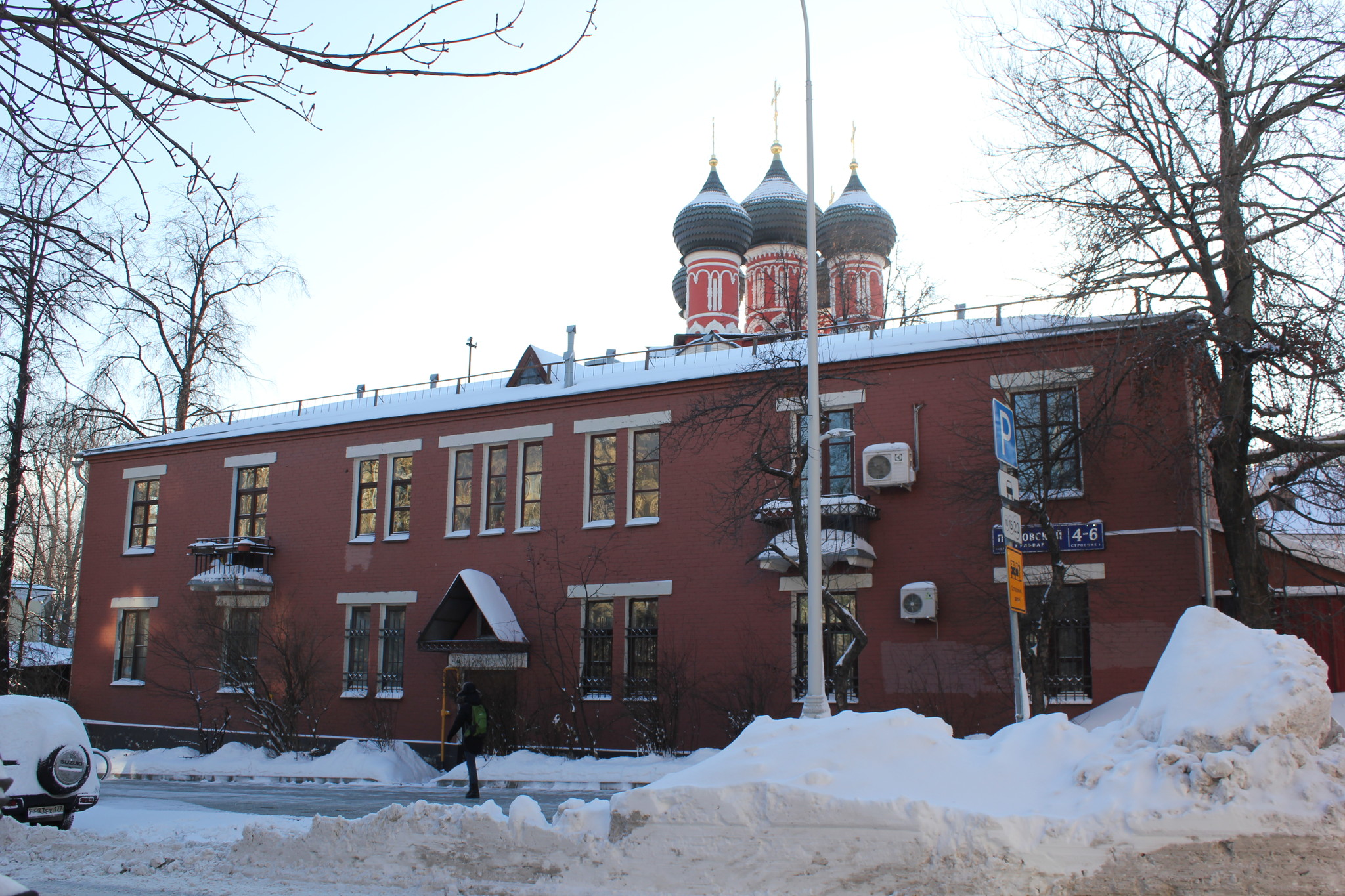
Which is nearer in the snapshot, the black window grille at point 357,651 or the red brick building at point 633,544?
the red brick building at point 633,544

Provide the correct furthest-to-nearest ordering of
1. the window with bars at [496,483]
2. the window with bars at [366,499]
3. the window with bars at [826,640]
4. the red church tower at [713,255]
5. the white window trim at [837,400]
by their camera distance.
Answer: the red church tower at [713,255] → the window with bars at [366,499] → the window with bars at [496,483] → the white window trim at [837,400] → the window with bars at [826,640]

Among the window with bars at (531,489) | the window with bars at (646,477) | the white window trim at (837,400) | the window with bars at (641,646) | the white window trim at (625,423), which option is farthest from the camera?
the window with bars at (531,489)

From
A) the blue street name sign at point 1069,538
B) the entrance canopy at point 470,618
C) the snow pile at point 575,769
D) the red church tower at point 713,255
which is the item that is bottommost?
the snow pile at point 575,769

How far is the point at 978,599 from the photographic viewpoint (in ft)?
59.2

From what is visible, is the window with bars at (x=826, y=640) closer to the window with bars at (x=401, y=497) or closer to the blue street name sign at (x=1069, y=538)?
the blue street name sign at (x=1069, y=538)

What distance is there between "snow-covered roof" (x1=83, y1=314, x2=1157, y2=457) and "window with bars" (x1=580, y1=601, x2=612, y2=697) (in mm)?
4538

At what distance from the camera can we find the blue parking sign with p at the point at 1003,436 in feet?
36.1

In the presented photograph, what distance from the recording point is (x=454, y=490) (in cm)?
2412

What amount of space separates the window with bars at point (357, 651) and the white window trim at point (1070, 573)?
14.0m

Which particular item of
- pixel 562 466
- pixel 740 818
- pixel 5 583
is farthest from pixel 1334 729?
pixel 5 583

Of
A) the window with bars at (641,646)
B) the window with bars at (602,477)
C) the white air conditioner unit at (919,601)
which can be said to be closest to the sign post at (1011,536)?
the white air conditioner unit at (919,601)

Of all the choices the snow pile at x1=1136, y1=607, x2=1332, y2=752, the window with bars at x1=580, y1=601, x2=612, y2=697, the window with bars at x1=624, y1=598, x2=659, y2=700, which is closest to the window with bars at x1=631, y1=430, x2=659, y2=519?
the window with bars at x1=624, y1=598, x2=659, y2=700

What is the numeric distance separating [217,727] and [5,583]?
24.4 feet

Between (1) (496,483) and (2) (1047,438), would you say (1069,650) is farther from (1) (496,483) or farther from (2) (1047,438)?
(1) (496,483)
